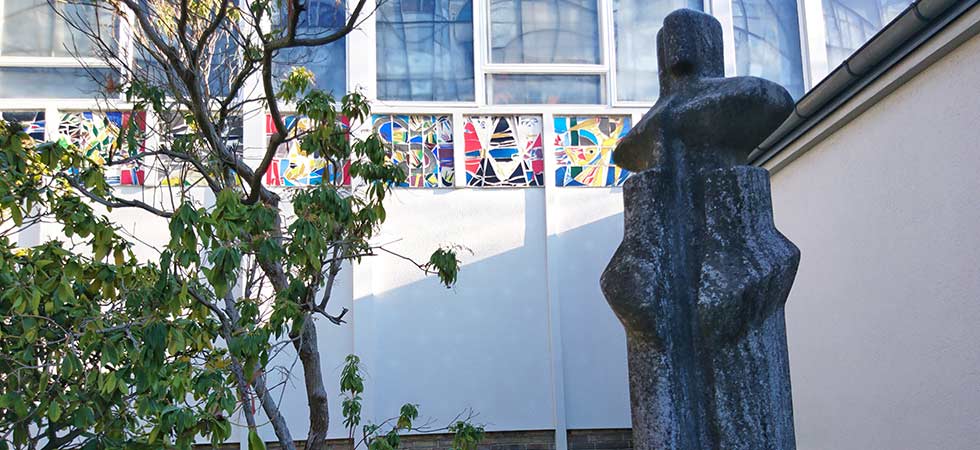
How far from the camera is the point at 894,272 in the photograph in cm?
638

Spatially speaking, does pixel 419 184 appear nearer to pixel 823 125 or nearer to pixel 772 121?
pixel 823 125

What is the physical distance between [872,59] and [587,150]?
460 centimetres

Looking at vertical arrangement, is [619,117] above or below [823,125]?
above

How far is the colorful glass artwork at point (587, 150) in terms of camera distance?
34.2ft

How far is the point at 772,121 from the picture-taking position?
3.33 m

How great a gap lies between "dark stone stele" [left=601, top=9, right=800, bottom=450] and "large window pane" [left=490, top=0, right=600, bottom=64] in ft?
24.0

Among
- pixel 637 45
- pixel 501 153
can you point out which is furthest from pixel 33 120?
pixel 637 45

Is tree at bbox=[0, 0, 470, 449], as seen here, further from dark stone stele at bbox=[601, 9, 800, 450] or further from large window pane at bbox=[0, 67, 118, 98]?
large window pane at bbox=[0, 67, 118, 98]

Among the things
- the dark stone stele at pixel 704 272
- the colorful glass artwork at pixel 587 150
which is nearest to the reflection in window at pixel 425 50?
the colorful glass artwork at pixel 587 150

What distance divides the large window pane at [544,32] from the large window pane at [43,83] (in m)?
4.35

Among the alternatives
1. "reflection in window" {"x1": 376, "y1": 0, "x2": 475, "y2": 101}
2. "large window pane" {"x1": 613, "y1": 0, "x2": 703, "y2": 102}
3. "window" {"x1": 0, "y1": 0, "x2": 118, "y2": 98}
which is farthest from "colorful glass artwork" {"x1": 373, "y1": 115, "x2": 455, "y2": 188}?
"window" {"x1": 0, "y1": 0, "x2": 118, "y2": 98}

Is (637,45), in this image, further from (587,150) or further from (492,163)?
(492,163)

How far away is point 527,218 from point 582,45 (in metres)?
2.11

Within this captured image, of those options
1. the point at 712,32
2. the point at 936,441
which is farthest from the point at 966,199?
the point at 712,32
